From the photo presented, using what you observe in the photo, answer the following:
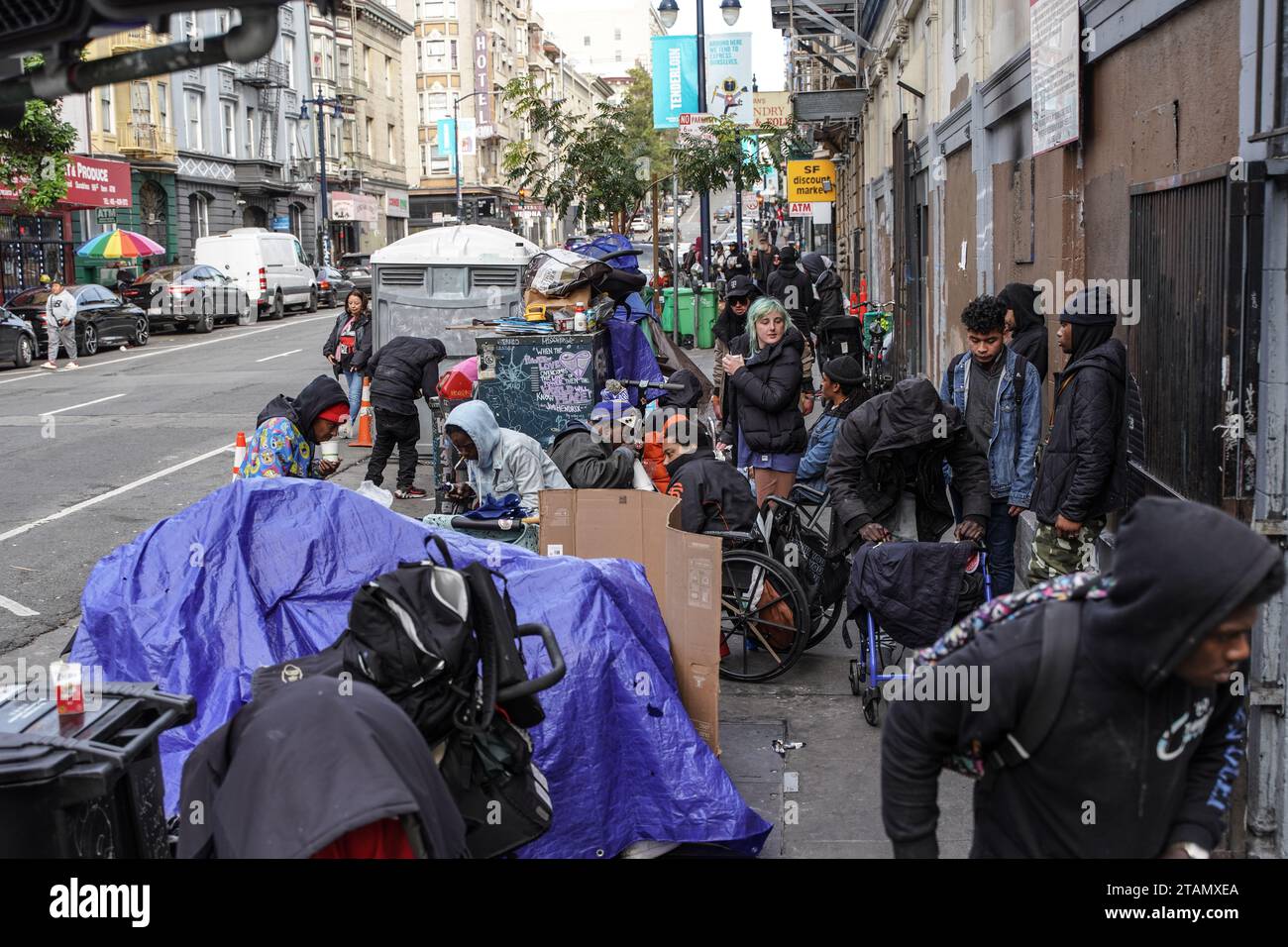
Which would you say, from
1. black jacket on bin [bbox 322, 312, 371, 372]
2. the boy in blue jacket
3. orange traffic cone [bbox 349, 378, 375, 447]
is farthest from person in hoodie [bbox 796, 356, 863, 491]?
orange traffic cone [bbox 349, 378, 375, 447]

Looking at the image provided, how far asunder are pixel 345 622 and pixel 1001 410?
11.8 feet

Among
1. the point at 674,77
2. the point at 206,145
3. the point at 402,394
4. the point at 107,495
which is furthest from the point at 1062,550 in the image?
the point at 206,145

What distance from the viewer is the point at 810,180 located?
27.4m

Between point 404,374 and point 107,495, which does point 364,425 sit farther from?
point 404,374

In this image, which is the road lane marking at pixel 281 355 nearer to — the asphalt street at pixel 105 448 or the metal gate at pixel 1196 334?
the asphalt street at pixel 105 448

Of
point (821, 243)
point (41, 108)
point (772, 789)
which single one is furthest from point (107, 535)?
point (821, 243)

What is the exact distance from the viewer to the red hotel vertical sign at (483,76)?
84.2 meters

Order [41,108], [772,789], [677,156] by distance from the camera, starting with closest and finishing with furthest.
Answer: [772,789] → [677,156] → [41,108]

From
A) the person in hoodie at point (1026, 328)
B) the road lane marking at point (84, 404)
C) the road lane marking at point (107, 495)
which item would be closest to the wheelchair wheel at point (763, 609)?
the person in hoodie at point (1026, 328)

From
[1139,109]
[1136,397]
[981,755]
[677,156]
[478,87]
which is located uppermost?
[478,87]

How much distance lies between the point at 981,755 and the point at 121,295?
116ft

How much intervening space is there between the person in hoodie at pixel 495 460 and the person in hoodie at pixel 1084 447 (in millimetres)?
2812

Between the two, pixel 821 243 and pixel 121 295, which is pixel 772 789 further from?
pixel 821 243

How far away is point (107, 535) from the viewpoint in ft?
36.3
